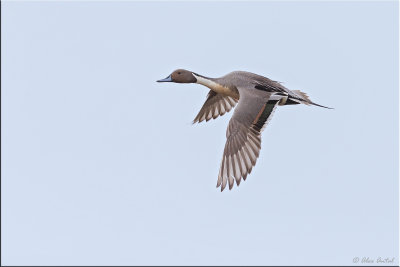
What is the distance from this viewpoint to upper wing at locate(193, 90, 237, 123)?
10.7 meters

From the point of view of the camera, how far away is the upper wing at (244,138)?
27.5 feet

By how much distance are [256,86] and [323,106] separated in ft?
3.25

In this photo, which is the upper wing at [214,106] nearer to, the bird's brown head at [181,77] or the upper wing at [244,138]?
the bird's brown head at [181,77]

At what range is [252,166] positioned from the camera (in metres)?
8.38

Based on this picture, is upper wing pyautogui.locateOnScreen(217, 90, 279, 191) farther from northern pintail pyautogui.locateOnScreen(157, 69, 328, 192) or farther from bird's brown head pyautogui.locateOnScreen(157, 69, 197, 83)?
bird's brown head pyautogui.locateOnScreen(157, 69, 197, 83)

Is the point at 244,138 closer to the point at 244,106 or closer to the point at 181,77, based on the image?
the point at 244,106

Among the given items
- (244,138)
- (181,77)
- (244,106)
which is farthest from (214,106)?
(244,138)

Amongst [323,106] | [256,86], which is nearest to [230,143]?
[256,86]

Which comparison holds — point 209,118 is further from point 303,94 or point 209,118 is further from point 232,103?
point 303,94

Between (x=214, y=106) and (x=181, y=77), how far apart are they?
32.7 inches

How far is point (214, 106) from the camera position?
1079 centimetres

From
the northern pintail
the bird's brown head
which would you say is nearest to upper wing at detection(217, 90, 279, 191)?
the northern pintail

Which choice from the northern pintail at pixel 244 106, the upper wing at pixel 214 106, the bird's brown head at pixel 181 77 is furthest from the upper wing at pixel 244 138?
the upper wing at pixel 214 106

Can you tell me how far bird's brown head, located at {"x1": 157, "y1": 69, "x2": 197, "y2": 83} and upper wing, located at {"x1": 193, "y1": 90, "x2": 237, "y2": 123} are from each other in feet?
1.74
